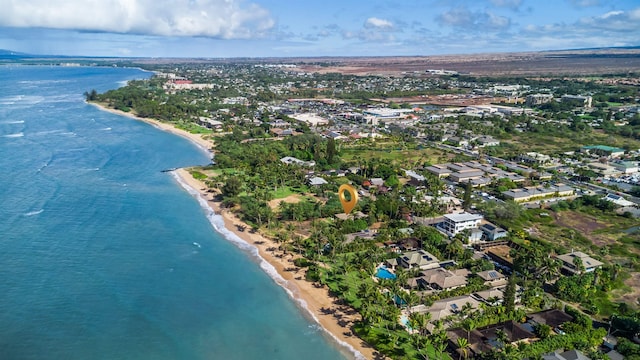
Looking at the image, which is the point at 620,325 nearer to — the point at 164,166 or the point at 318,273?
the point at 318,273

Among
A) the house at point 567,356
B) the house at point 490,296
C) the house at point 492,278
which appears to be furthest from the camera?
the house at point 492,278

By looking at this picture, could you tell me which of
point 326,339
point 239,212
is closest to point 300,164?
point 239,212

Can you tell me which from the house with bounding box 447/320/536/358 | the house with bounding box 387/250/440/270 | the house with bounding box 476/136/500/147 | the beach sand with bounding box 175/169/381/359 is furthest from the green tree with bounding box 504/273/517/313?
the house with bounding box 476/136/500/147

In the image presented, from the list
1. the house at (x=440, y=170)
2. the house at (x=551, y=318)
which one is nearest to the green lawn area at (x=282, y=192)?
the house at (x=440, y=170)

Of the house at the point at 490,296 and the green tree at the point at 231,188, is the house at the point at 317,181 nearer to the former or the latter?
the green tree at the point at 231,188

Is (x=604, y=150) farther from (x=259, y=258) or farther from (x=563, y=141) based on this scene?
(x=259, y=258)

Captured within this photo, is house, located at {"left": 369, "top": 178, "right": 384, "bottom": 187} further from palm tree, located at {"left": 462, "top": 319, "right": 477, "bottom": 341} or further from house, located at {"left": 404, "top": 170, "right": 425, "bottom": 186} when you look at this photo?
palm tree, located at {"left": 462, "top": 319, "right": 477, "bottom": 341}
